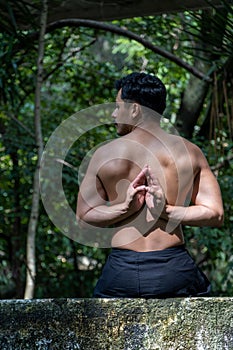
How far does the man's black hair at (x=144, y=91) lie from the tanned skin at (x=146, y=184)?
0.03 meters

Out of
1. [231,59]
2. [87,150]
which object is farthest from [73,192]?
[231,59]

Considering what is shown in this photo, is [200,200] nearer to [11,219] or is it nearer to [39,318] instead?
[39,318]

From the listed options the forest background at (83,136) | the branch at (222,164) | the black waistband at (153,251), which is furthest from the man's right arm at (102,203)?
the branch at (222,164)

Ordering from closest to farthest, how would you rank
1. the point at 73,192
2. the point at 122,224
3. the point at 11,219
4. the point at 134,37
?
the point at 122,224 → the point at 134,37 → the point at 73,192 → the point at 11,219

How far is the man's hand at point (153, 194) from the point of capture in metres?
2.60

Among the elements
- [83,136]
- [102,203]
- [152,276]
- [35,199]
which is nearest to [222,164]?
[83,136]

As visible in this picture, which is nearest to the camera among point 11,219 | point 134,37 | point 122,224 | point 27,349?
point 27,349

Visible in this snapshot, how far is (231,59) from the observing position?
5164mm

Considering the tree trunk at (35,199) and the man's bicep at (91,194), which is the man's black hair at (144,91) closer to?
the man's bicep at (91,194)

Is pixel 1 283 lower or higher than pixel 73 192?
lower

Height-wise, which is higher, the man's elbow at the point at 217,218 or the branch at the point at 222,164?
the man's elbow at the point at 217,218

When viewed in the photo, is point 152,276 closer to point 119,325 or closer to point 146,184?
point 146,184

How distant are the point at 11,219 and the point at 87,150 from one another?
1050 mm

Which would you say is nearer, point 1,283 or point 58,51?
point 1,283
